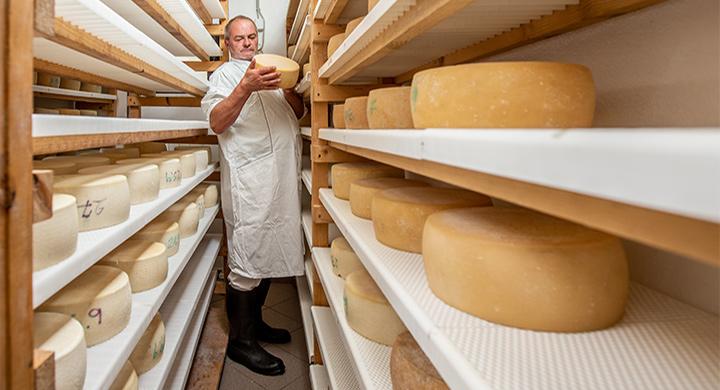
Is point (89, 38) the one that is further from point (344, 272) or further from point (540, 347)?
point (540, 347)

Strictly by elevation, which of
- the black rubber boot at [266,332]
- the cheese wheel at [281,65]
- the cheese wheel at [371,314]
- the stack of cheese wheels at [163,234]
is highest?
the cheese wheel at [281,65]

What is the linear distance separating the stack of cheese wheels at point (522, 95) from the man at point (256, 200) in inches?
82.2

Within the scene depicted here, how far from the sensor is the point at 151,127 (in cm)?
193

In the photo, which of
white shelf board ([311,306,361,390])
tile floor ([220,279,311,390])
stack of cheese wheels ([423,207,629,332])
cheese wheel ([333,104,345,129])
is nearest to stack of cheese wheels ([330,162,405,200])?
cheese wheel ([333,104,345,129])

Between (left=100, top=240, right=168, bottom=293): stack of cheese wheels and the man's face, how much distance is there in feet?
5.17

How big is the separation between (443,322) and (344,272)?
1181 mm

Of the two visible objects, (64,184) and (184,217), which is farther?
(184,217)

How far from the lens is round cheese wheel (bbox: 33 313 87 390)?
1029 mm

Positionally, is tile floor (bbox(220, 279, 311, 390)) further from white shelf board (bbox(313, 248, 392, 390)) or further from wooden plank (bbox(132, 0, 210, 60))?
wooden plank (bbox(132, 0, 210, 60))

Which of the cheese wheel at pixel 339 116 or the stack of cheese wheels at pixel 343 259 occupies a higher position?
the cheese wheel at pixel 339 116

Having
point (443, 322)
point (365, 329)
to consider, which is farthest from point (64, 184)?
point (443, 322)

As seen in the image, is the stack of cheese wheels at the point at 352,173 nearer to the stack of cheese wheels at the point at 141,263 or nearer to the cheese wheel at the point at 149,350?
the stack of cheese wheels at the point at 141,263

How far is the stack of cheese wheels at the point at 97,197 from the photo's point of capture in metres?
1.35

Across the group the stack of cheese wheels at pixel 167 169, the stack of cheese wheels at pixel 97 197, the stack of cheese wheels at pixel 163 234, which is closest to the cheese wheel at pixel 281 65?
the stack of cheese wheels at pixel 167 169
